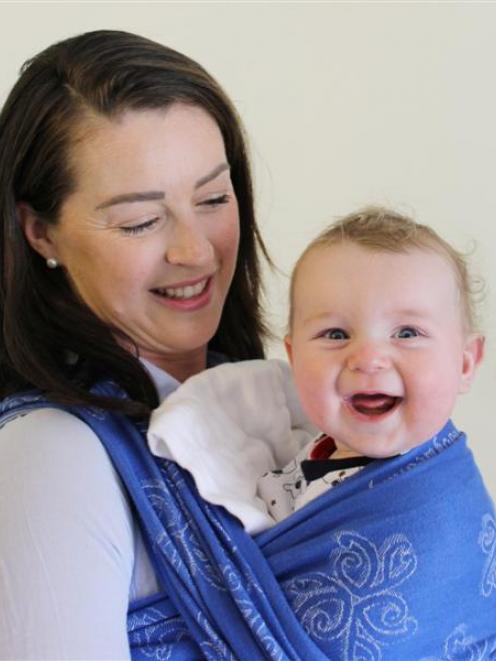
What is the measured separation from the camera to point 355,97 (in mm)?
2678

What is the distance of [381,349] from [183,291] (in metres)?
0.37

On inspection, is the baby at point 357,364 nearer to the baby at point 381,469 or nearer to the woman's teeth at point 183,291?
the baby at point 381,469

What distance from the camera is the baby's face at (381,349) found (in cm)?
127

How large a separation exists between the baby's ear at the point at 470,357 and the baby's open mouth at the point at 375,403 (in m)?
0.11

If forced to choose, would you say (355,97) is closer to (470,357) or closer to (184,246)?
(184,246)

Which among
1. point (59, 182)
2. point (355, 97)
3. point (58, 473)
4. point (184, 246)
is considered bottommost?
point (58, 473)

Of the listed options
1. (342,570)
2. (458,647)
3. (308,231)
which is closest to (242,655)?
(342,570)

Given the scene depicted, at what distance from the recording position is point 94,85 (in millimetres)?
1443

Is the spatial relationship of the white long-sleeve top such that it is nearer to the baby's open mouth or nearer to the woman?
the woman

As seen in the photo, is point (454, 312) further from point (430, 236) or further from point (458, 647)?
point (458, 647)

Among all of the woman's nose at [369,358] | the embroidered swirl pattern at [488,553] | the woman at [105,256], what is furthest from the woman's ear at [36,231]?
the embroidered swirl pattern at [488,553]

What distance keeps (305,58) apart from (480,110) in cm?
44

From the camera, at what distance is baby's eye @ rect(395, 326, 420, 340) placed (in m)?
1.29

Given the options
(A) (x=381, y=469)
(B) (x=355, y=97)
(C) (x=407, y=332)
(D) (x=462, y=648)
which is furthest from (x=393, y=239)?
(B) (x=355, y=97)
